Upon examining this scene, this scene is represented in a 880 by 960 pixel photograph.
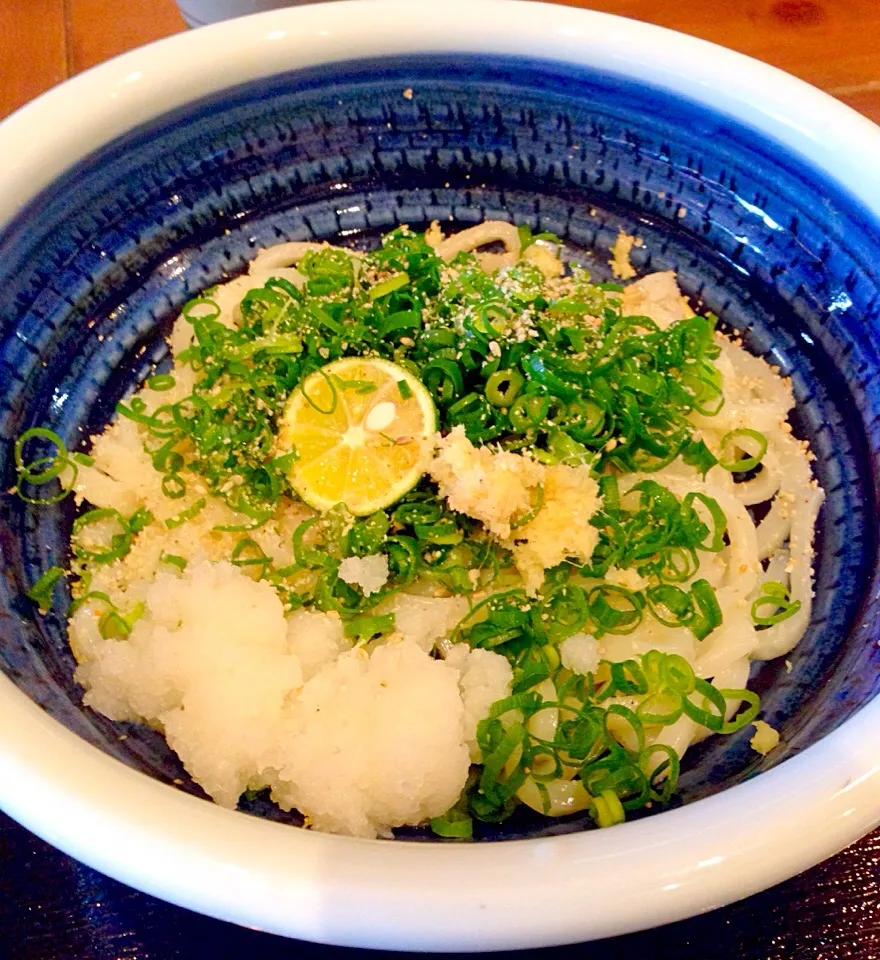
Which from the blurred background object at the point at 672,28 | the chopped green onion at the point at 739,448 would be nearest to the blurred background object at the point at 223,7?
the blurred background object at the point at 672,28

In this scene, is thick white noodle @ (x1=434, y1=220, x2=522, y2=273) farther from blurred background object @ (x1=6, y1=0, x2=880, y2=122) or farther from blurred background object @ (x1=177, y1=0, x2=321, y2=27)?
blurred background object @ (x1=6, y1=0, x2=880, y2=122)

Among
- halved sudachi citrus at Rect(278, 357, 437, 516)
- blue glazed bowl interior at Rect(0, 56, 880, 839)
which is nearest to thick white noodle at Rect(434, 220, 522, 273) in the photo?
blue glazed bowl interior at Rect(0, 56, 880, 839)

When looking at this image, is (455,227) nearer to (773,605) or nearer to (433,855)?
(773,605)

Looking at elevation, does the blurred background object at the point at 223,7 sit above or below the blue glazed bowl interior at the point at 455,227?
above

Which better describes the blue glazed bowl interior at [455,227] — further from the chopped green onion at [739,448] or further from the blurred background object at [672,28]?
the blurred background object at [672,28]

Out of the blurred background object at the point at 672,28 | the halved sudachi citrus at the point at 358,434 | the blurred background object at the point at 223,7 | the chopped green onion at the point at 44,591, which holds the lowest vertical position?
the chopped green onion at the point at 44,591

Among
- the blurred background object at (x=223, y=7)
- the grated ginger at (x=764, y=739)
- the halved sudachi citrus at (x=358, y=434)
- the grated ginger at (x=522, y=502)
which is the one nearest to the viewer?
the grated ginger at (x=764, y=739)
